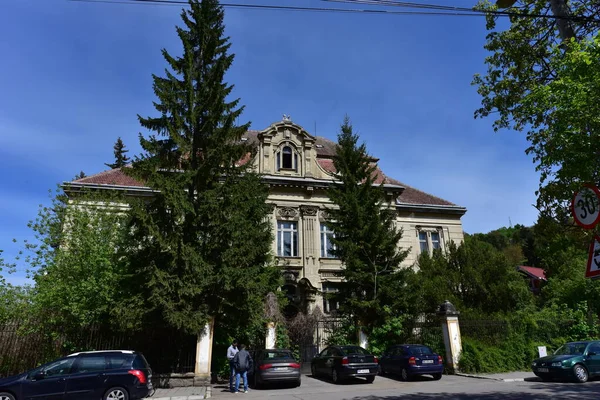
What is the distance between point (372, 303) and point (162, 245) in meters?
10.4

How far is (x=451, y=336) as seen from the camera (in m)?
17.8

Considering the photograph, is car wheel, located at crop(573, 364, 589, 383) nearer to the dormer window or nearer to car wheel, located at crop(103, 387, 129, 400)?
car wheel, located at crop(103, 387, 129, 400)

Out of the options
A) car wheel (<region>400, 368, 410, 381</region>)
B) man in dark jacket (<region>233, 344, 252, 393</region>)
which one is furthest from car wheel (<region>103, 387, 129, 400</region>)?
car wheel (<region>400, 368, 410, 381</region>)

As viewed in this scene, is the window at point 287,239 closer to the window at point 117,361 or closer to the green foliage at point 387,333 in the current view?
the green foliage at point 387,333

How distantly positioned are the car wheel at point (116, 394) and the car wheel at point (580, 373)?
606 inches

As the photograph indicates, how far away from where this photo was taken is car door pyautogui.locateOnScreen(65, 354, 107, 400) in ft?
35.7

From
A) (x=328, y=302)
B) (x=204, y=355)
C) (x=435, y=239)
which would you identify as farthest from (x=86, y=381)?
(x=435, y=239)

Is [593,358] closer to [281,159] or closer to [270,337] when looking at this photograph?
[270,337]

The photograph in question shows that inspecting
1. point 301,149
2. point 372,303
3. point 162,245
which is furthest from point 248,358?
point 301,149

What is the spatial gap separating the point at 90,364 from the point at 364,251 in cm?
1335

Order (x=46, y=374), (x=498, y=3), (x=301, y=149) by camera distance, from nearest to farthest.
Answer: (x=498, y=3)
(x=46, y=374)
(x=301, y=149)

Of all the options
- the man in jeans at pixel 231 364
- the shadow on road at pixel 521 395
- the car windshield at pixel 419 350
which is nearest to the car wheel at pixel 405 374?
the car windshield at pixel 419 350

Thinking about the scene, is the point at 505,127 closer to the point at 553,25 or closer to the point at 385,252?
the point at 553,25

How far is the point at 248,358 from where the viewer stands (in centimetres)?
1369
